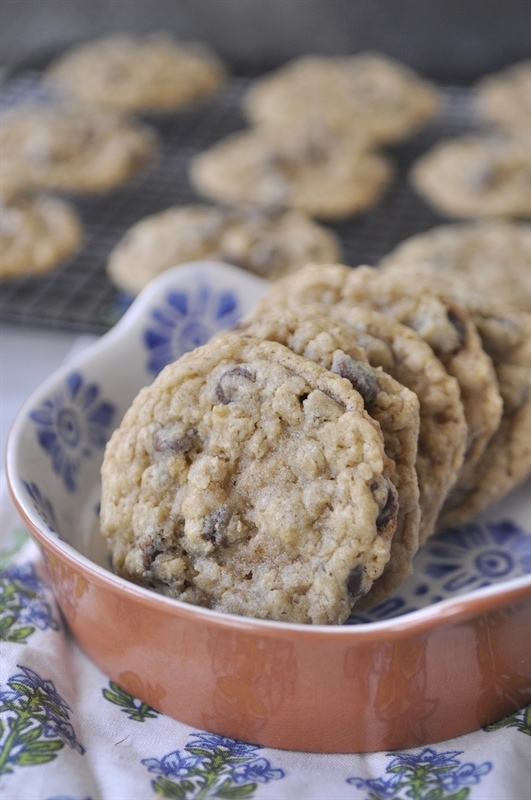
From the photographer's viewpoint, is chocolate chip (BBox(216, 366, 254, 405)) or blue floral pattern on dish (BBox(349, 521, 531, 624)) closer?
chocolate chip (BBox(216, 366, 254, 405))

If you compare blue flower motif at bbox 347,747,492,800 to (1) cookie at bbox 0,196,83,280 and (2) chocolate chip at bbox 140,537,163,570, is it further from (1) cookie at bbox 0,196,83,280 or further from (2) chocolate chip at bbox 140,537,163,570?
(1) cookie at bbox 0,196,83,280

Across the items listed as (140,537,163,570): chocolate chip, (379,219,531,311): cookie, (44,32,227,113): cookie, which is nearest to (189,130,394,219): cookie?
(379,219,531,311): cookie

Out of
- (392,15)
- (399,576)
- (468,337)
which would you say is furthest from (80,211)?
(399,576)

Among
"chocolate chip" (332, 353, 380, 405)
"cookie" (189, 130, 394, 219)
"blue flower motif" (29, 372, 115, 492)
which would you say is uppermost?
"chocolate chip" (332, 353, 380, 405)

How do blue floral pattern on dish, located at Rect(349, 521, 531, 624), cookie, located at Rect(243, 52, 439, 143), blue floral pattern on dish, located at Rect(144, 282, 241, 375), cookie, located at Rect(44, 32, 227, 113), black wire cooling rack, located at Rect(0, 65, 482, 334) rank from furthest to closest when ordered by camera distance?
cookie, located at Rect(44, 32, 227, 113), cookie, located at Rect(243, 52, 439, 143), black wire cooling rack, located at Rect(0, 65, 482, 334), blue floral pattern on dish, located at Rect(144, 282, 241, 375), blue floral pattern on dish, located at Rect(349, 521, 531, 624)

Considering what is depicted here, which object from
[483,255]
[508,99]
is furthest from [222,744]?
[508,99]

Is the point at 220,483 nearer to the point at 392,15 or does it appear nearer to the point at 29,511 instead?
the point at 29,511
